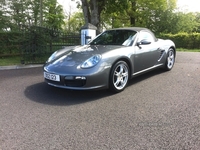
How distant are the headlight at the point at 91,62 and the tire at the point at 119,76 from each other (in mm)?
344

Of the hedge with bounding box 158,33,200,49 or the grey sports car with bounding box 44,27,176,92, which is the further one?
the hedge with bounding box 158,33,200,49

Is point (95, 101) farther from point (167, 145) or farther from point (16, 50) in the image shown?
point (16, 50)

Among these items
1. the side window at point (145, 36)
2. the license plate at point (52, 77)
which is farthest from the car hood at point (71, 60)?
the side window at point (145, 36)

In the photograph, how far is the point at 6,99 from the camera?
329 centimetres

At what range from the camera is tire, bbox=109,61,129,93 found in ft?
A: 11.1

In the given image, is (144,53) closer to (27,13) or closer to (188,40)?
(188,40)

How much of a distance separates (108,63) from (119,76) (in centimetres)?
42

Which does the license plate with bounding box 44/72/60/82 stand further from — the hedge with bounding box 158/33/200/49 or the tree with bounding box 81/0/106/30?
the hedge with bounding box 158/33/200/49

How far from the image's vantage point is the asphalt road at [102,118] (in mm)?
1981

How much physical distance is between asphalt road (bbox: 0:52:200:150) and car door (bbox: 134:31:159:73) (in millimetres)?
458

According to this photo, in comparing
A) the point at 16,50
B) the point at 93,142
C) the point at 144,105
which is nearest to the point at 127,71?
the point at 144,105

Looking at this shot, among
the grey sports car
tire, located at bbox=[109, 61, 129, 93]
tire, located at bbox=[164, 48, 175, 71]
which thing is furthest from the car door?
tire, located at bbox=[164, 48, 175, 71]

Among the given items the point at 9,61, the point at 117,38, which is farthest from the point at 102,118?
the point at 9,61

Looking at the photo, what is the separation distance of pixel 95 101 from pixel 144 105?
2.64ft
